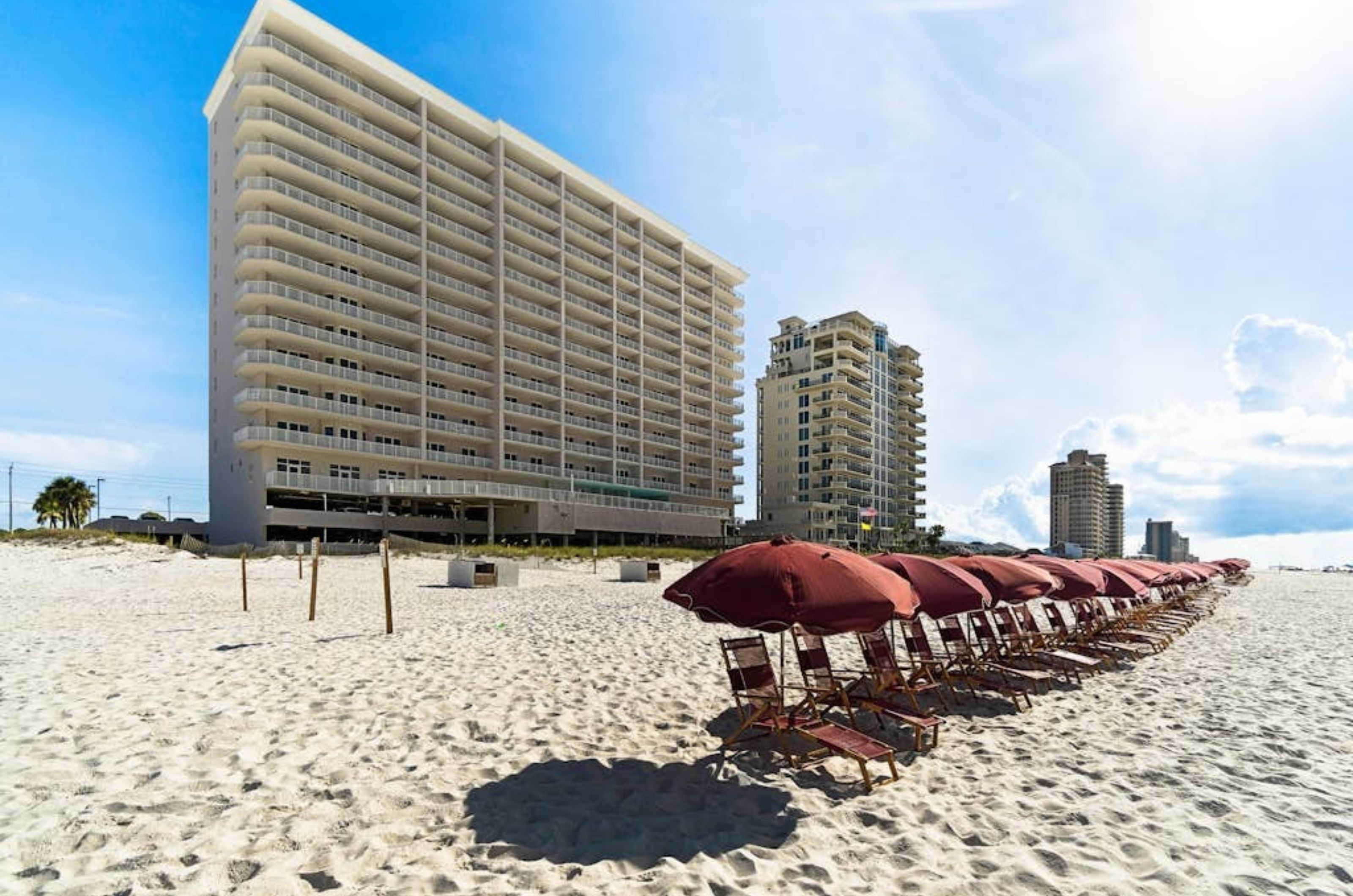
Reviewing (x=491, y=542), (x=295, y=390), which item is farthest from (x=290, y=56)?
(x=491, y=542)

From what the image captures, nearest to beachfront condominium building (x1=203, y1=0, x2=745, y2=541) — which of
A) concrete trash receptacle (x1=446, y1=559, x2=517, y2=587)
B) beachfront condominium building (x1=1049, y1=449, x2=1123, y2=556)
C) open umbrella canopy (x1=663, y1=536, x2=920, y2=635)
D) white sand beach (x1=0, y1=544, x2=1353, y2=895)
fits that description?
concrete trash receptacle (x1=446, y1=559, x2=517, y2=587)

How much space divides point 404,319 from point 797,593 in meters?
49.0

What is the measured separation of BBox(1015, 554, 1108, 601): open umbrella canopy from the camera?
9758 mm

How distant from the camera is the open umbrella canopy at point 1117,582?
35.3 ft

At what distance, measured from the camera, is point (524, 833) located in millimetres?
4578

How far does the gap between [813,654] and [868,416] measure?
3256 inches

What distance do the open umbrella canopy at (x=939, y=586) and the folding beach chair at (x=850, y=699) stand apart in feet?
3.35

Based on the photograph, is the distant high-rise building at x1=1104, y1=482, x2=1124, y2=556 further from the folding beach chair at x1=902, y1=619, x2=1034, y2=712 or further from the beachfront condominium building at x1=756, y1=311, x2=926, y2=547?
the folding beach chair at x1=902, y1=619, x2=1034, y2=712

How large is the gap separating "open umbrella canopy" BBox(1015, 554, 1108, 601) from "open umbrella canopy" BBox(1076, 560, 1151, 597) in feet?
0.24

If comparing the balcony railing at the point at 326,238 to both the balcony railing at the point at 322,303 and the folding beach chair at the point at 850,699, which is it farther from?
the folding beach chair at the point at 850,699

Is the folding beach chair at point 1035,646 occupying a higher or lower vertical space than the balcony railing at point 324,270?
lower

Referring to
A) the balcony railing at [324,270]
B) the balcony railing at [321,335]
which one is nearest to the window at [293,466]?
the balcony railing at [321,335]

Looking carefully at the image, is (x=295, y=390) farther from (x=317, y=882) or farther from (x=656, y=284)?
(x=317, y=882)

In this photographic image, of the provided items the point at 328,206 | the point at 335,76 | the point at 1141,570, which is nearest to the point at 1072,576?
the point at 1141,570
